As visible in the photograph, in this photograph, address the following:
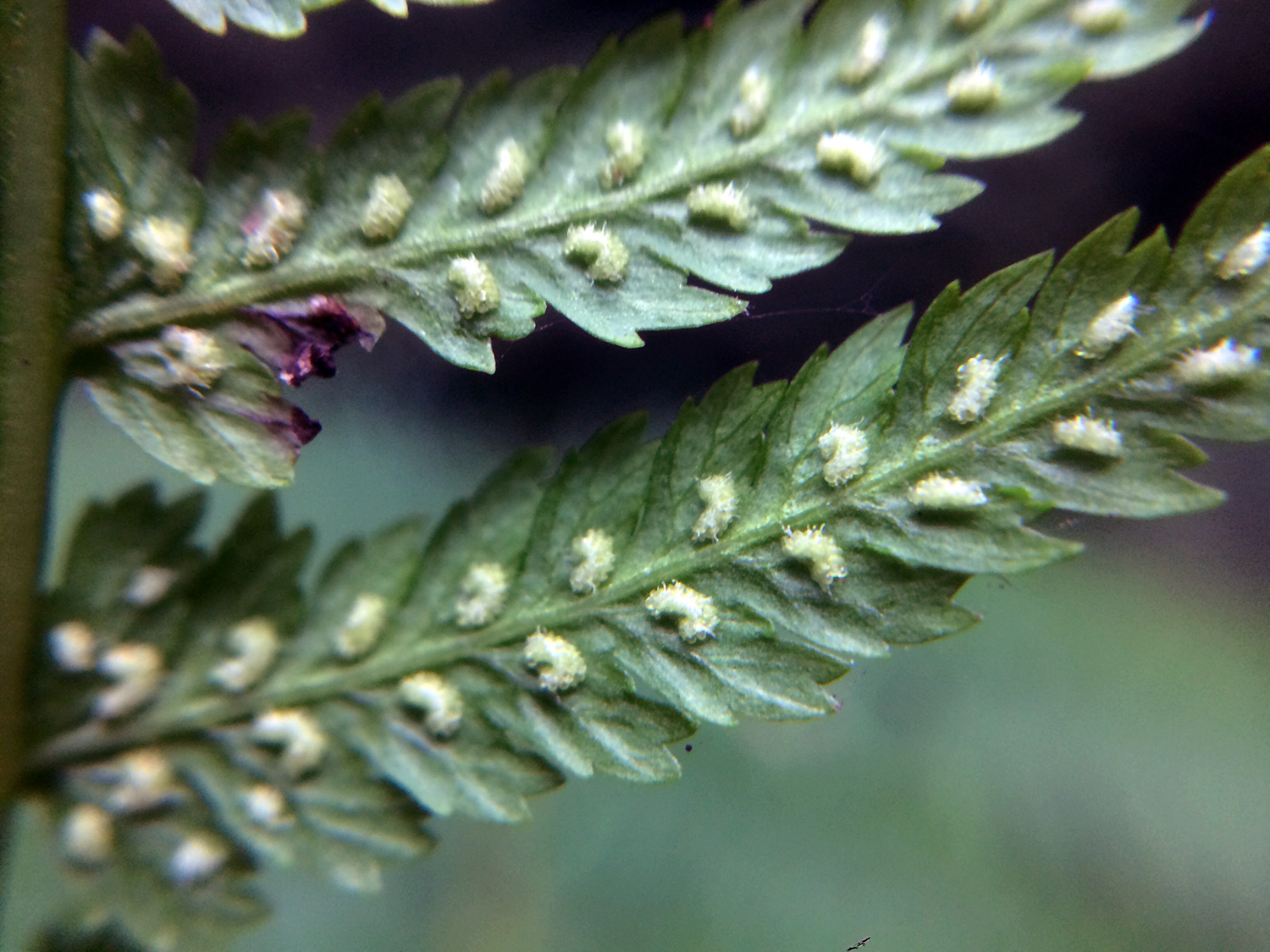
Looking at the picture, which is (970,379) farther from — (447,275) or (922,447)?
(447,275)

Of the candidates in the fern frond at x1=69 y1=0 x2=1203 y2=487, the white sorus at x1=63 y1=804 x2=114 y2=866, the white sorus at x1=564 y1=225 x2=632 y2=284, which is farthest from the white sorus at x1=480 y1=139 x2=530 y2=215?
the white sorus at x1=63 y1=804 x2=114 y2=866

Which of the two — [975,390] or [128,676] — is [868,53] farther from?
[128,676]

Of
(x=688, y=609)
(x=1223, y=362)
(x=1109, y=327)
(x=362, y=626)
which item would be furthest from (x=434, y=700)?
(x=1223, y=362)

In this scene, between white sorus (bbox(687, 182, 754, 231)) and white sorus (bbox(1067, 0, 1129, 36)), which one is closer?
white sorus (bbox(1067, 0, 1129, 36))

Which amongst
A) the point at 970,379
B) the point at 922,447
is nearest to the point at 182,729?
the point at 922,447

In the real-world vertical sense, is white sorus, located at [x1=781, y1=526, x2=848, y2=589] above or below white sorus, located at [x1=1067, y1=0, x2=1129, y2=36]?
below

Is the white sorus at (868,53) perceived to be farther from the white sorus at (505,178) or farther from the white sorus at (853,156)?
the white sorus at (505,178)

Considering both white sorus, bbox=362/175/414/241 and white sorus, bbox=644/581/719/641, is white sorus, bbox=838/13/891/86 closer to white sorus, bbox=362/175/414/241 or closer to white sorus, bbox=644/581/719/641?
A: white sorus, bbox=362/175/414/241
